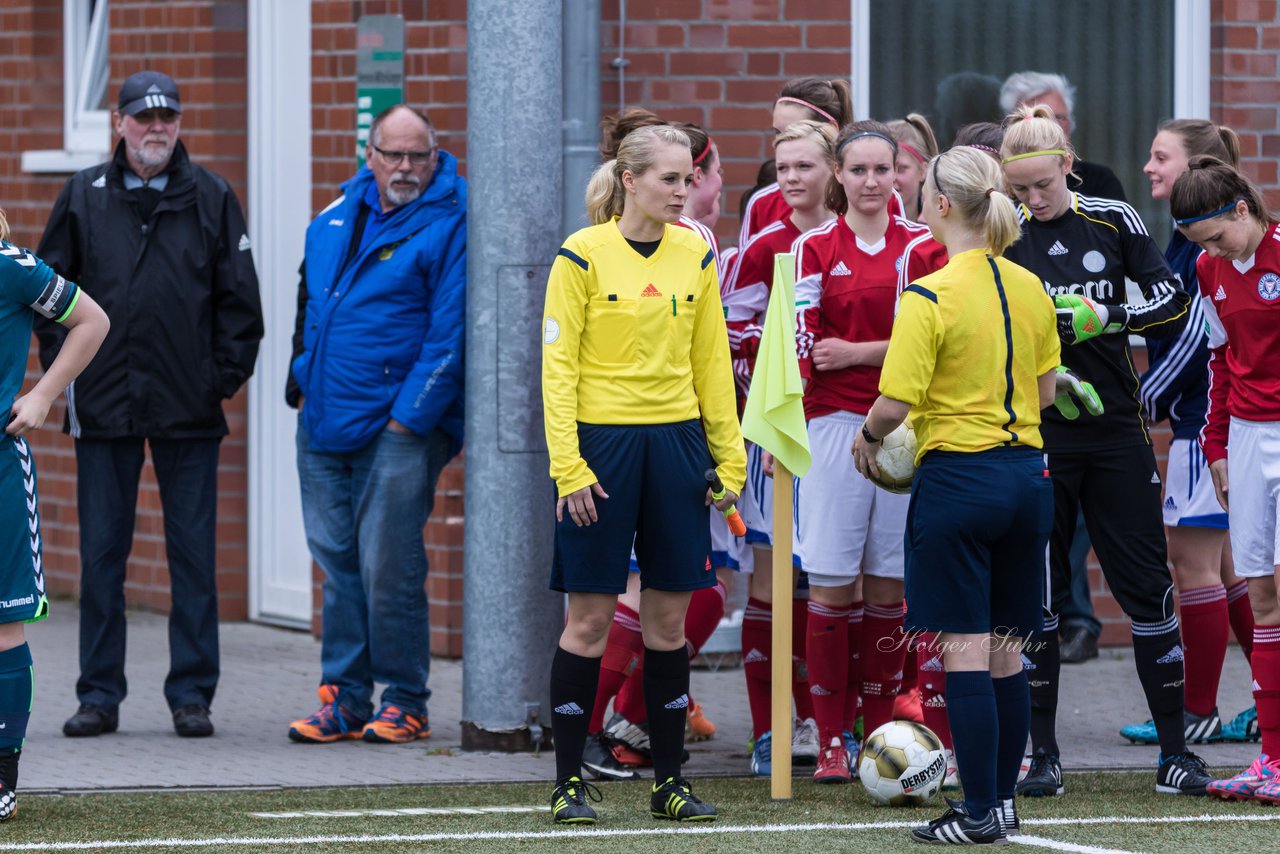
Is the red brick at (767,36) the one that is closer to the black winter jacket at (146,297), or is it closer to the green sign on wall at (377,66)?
the green sign on wall at (377,66)

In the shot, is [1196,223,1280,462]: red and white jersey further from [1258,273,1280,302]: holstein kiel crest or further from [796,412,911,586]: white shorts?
[796,412,911,586]: white shorts

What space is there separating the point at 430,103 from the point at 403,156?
157 cm

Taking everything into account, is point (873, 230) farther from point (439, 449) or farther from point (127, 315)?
point (127, 315)

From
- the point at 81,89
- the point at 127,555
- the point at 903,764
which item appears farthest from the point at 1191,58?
the point at 81,89

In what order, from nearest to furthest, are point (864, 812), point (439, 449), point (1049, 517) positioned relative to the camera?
point (1049, 517), point (864, 812), point (439, 449)

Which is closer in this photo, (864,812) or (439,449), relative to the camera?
(864,812)

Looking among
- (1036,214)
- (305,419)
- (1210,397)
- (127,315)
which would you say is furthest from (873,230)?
(127,315)

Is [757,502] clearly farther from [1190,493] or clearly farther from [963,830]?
[963,830]

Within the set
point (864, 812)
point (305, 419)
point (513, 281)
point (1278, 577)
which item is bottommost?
point (864, 812)

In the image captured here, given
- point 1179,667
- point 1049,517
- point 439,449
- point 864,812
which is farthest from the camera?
point 439,449

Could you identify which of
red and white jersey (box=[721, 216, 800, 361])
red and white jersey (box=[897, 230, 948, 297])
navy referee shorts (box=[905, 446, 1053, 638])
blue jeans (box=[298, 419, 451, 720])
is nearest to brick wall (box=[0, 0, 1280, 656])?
blue jeans (box=[298, 419, 451, 720])

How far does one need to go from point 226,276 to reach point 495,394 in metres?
1.28

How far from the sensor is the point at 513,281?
726 cm

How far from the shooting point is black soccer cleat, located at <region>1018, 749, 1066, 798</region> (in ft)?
21.7
